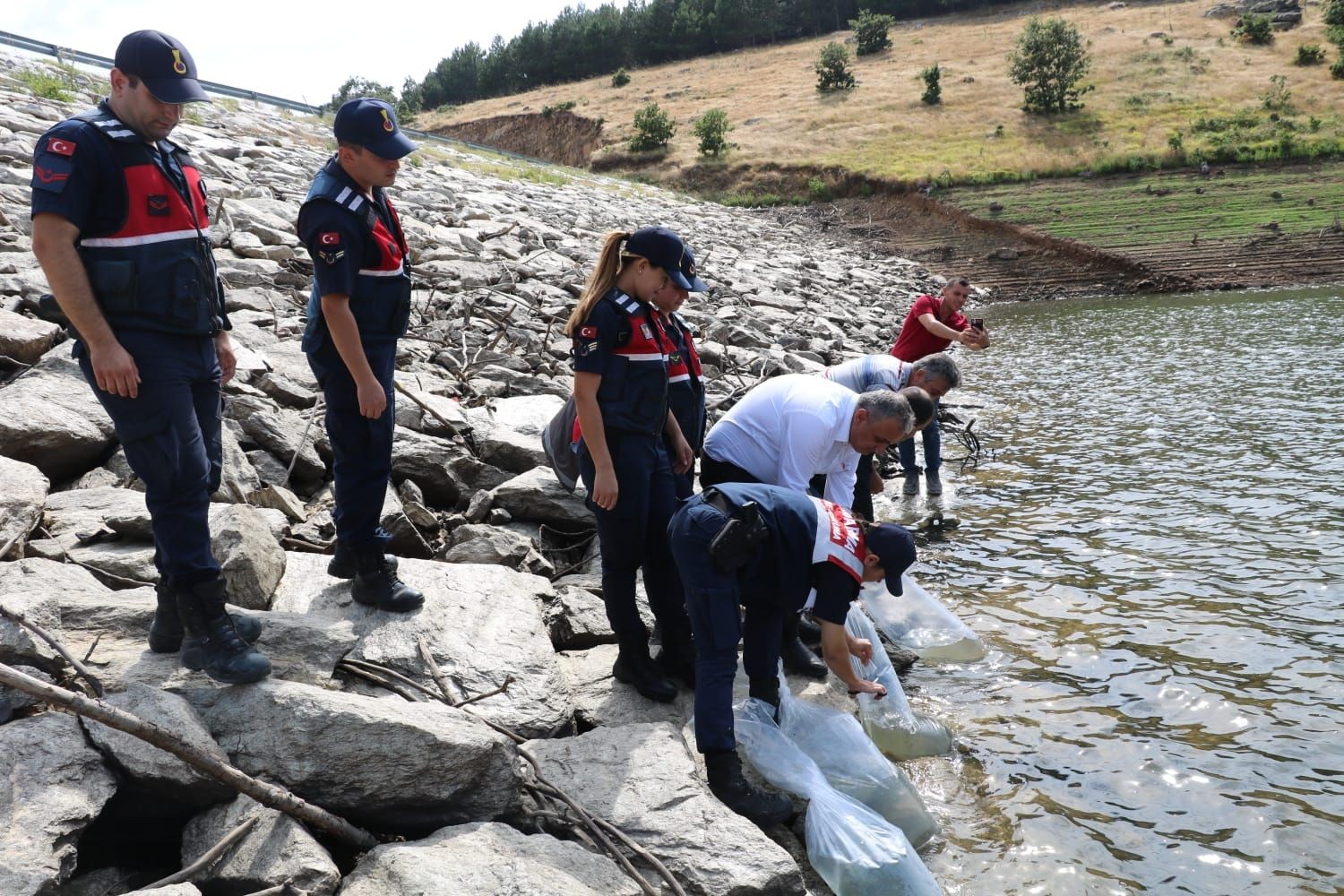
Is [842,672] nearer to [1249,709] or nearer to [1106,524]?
[1249,709]

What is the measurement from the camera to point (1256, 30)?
53.8 metres

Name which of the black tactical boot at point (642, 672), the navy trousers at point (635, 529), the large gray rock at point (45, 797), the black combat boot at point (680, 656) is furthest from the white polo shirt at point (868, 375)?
the large gray rock at point (45, 797)

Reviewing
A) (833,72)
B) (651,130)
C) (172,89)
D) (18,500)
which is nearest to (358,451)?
(18,500)

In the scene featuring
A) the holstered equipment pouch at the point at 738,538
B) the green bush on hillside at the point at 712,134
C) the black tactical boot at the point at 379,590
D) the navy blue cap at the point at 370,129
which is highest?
the green bush on hillside at the point at 712,134

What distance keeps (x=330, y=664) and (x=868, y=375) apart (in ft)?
13.4

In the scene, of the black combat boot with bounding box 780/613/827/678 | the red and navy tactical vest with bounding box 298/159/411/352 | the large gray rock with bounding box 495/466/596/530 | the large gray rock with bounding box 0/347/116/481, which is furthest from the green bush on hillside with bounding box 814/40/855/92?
the red and navy tactical vest with bounding box 298/159/411/352

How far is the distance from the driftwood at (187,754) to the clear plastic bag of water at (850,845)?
5.41 feet

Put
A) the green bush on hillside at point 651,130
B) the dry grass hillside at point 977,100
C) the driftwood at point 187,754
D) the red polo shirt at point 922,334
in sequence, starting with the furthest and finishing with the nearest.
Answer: the green bush on hillside at point 651,130 → the dry grass hillside at point 977,100 → the red polo shirt at point 922,334 → the driftwood at point 187,754

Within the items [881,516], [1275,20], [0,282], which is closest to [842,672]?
[881,516]

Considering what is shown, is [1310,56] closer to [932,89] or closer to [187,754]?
[932,89]

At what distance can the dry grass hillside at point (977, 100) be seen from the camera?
4153cm

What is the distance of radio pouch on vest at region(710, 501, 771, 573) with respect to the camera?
382cm

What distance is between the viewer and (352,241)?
3900 mm

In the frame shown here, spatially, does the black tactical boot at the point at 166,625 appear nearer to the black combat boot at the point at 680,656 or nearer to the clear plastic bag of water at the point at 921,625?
the black combat boot at the point at 680,656
